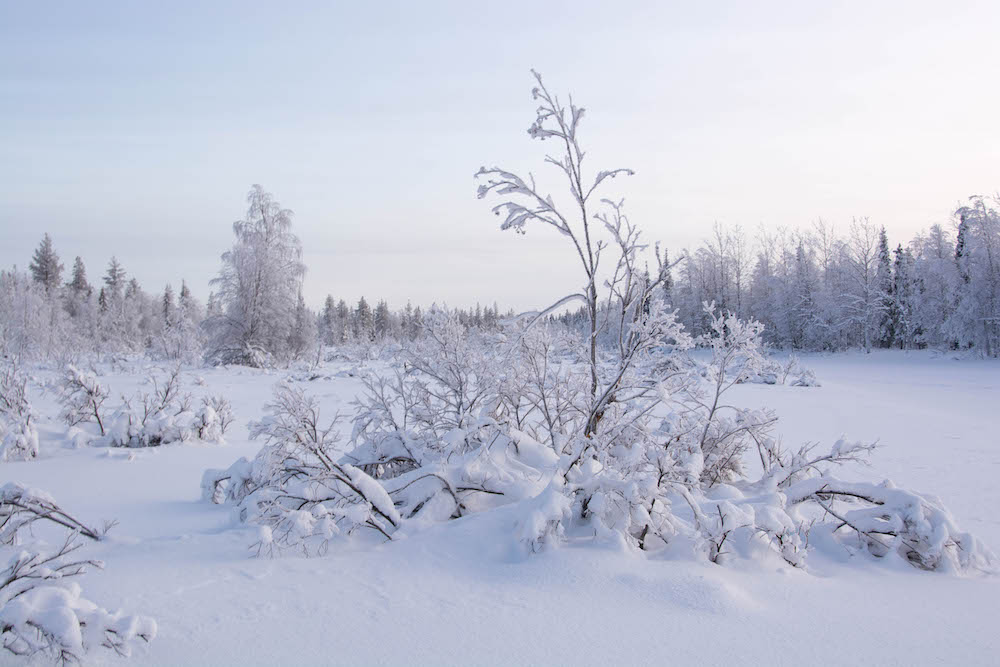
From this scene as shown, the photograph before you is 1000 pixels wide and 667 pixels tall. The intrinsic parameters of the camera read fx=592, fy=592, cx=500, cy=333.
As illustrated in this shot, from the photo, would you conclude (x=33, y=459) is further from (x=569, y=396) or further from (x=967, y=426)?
(x=967, y=426)

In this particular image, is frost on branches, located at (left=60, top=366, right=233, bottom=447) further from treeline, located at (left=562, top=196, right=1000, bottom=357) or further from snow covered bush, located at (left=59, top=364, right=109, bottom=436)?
treeline, located at (left=562, top=196, right=1000, bottom=357)

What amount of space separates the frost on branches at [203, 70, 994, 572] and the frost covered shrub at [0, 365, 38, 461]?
3.84m

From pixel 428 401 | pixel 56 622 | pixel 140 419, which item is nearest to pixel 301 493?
pixel 428 401

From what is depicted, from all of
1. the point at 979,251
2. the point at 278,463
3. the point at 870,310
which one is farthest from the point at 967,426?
the point at 870,310

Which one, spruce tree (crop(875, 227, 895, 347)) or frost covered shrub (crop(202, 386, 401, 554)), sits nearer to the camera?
frost covered shrub (crop(202, 386, 401, 554))

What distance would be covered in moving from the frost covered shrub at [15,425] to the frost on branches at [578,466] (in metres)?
3.84

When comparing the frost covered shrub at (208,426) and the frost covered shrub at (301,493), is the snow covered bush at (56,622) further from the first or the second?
the frost covered shrub at (208,426)

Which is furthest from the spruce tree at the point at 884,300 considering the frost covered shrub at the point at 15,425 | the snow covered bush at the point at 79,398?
the frost covered shrub at the point at 15,425

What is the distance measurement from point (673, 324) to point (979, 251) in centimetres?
3985

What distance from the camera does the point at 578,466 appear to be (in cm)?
414

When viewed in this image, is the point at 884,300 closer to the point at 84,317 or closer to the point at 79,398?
the point at 79,398

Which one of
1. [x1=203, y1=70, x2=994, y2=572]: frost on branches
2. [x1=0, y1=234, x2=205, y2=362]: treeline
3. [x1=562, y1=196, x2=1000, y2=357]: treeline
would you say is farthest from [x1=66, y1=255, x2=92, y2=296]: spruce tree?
[x1=203, y1=70, x2=994, y2=572]: frost on branches

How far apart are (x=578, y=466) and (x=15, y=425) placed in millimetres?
8128

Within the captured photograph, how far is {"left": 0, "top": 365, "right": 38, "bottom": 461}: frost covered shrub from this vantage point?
7691 mm
